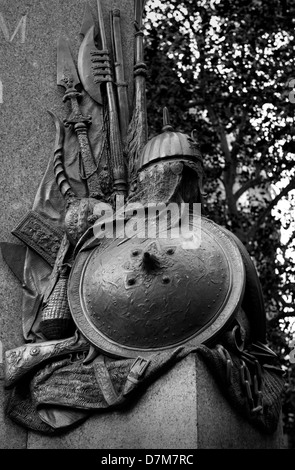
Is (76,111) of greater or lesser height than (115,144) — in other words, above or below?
above

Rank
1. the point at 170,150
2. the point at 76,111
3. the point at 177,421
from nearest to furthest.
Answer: the point at 177,421
the point at 170,150
the point at 76,111

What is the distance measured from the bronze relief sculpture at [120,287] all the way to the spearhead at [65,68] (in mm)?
38

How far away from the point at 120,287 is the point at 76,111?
2.04 meters

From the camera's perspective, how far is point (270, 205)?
617 inches

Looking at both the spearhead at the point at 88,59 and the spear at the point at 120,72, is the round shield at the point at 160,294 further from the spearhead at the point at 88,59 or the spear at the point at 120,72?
the spearhead at the point at 88,59

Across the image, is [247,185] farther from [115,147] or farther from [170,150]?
[170,150]

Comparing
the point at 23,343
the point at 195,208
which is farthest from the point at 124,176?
the point at 23,343

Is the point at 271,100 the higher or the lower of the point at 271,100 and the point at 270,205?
the higher

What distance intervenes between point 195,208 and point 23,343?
1701 mm

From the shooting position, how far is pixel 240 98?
1570cm

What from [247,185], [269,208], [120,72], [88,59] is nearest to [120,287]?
[120,72]

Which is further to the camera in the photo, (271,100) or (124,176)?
(271,100)
